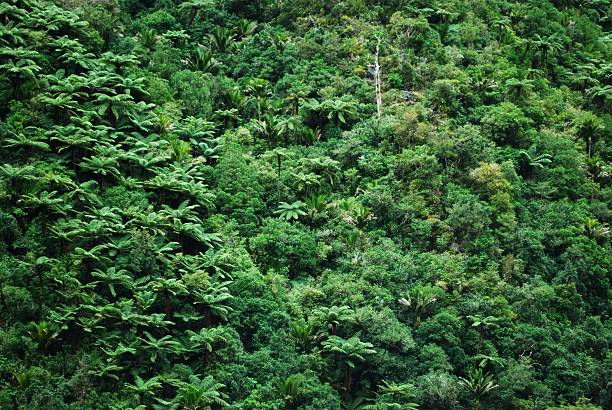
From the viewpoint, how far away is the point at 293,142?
34688 millimetres

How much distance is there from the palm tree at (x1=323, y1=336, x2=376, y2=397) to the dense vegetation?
0.40 ft

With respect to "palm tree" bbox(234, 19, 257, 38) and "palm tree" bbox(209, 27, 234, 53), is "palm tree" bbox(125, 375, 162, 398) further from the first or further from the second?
"palm tree" bbox(234, 19, 257, 38)

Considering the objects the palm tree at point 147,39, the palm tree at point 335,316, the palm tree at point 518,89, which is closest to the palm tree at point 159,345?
the palm tree at point 335,316

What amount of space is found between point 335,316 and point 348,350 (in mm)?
1269

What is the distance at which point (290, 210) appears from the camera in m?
31.3

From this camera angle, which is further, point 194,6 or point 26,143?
point 194,6

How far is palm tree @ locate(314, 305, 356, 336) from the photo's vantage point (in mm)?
27141

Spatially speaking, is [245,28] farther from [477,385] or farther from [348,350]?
[477,385]

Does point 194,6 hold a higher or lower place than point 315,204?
higher

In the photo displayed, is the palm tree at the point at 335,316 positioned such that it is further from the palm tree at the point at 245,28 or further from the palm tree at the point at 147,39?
the palm tree at the point at 245,28

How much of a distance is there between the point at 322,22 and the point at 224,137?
29.5 feet

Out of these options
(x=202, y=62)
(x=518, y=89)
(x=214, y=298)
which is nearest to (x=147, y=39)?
(x=202, y=62)

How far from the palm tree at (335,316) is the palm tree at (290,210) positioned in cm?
452

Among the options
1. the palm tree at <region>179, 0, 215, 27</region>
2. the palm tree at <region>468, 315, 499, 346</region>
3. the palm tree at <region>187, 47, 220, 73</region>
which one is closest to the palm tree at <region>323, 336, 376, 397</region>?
the palm tree at <region>468, 315, 499, 346</region>
